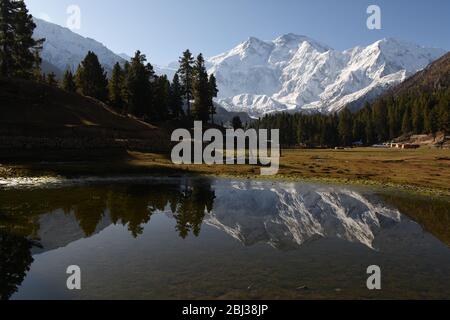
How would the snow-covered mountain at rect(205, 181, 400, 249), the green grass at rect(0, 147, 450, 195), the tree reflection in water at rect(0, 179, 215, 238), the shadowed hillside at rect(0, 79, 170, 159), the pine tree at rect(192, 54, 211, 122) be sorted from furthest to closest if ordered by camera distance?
1. the pine tree at rect(192, 54, 211, 122)
2. the shadowed hillside at rect(0, 79, 170, 159)
3. the green grass at rect(0, 147, 450, 195)
4. the tree reflection in water at rect(0, 179, 215, 238)
5. the snow-covered mountain at rect(205, 181, 400, 249)

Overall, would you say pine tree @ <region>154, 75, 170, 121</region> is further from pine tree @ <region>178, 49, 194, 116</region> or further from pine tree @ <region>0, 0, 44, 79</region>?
pine tree @ <region>0, 0, 44, 79</region>

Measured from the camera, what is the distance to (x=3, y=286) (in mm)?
14938

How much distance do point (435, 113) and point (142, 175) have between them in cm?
13149

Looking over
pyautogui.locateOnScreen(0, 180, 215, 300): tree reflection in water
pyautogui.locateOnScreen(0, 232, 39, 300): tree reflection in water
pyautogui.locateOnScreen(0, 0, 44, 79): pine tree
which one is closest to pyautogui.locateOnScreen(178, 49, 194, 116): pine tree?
pyautogui.locateOnScreen(0, 0, 44, 79): pine tree

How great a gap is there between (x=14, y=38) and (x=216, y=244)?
76.9 metres

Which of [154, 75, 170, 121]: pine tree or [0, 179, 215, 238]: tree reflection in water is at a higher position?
[154, 75, 170, 121]: pine tree

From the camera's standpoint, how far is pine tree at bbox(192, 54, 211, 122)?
105 meters

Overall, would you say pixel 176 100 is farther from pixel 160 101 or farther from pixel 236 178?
pixel 236 178

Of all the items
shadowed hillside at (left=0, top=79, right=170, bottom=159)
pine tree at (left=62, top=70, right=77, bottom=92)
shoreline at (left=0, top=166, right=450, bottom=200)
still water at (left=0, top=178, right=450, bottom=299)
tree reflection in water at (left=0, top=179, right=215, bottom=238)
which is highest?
pine tree at (left=62, top=70, right=77, bottom=92)

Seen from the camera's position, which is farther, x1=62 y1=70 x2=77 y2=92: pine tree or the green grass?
x1=62 y1=70 x2=77 y2=92: pine tree

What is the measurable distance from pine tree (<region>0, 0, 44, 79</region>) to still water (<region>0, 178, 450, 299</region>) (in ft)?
170

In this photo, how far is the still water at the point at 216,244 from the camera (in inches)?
608

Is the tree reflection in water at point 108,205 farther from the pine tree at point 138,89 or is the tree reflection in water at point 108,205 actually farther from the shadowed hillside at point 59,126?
the pine tree at point 138,89
